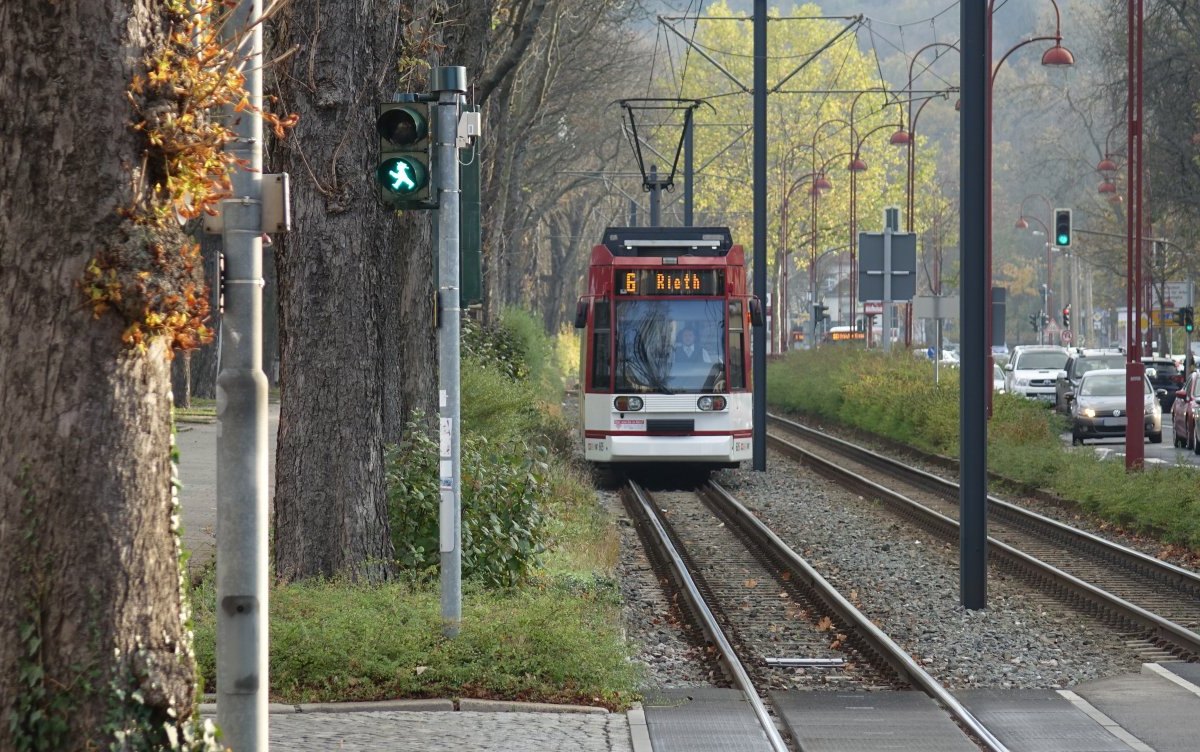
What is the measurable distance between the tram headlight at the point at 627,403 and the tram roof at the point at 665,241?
1.90 metres

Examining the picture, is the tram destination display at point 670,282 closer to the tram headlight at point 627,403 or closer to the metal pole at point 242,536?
the tram headlight at point 627,403

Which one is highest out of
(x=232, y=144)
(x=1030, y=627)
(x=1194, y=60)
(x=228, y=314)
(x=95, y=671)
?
(x=1194, y=60)

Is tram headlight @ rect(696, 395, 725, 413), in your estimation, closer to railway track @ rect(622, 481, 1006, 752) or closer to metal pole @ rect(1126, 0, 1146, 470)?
railway track @ rect(622, 481, 1006, 752)

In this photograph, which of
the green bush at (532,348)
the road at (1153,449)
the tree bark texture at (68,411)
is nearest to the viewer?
the tree bark texture at (68,411)

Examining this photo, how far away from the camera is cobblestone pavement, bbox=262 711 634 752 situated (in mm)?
8438

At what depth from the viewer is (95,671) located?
581 cm

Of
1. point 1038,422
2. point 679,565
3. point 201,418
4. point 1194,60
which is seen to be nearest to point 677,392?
point 679,565

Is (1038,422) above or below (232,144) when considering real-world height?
below

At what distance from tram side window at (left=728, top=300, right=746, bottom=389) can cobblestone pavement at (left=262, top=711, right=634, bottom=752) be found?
14.0 m

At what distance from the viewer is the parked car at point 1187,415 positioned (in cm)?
3341

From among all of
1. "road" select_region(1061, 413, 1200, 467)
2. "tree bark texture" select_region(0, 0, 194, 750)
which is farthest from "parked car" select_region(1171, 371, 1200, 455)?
"tree bark texture" select_region(0, 0, 194, 750)

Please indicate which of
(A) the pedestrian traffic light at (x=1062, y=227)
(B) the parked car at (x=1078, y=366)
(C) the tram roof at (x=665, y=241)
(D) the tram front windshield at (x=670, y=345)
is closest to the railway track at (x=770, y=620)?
(D) the tram front windshield at (x=670, y=345)

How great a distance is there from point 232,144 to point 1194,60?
126 feet

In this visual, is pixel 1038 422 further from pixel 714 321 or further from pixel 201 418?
pixel 201 418
